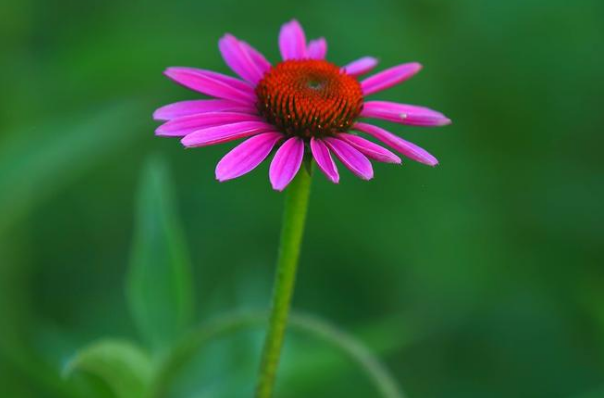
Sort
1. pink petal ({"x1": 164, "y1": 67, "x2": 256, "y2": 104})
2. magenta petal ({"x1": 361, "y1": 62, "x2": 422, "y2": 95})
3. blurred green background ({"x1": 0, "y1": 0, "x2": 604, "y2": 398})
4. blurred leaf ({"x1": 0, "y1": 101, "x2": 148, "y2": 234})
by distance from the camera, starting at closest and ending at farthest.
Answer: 1. pink petal ({"x1": 164, "y1": 67, "x2": 256, "y2": 104})
2. magenta petal ({"x1": 361, "y1": 62, "x2": 422, "y2": 95})
3. blurred leaf ({"x1": 0, "y1": 101, "x2": 148, "y2": 234})
4. blurred green background ({"x1": 0, "y1": 0, "x2": 604, "y2": 398})

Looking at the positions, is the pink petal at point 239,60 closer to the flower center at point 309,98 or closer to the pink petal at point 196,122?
the flower center at point 309,98

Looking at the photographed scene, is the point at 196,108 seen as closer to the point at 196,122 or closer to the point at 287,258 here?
the point at 196,122

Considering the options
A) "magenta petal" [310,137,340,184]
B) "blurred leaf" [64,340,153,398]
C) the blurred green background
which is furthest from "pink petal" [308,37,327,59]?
the blurred green background

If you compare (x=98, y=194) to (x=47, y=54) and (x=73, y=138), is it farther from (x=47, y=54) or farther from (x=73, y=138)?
(x=73, y=138)

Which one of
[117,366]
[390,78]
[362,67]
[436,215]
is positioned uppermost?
[436,215]

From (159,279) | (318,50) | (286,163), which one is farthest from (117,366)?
(318,50)

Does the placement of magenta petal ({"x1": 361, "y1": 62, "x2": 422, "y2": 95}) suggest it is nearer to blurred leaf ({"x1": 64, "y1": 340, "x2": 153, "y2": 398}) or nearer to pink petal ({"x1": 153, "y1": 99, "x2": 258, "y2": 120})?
pink petal ({"x1": 153, "y1": 99, "x2": 258, "y2": 120})
